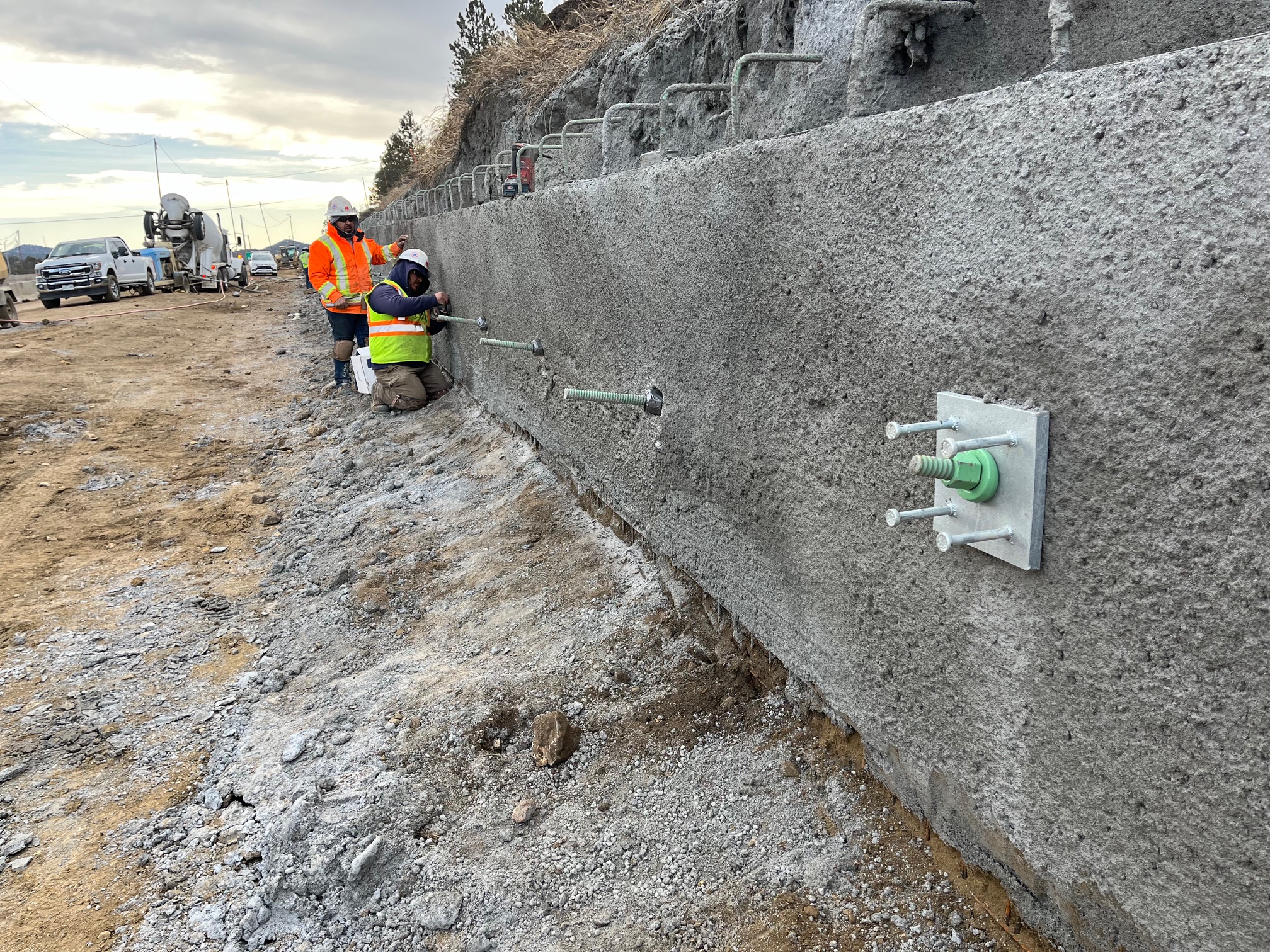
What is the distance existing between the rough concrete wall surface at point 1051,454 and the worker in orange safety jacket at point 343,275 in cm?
727

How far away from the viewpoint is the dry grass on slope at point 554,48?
7832mm

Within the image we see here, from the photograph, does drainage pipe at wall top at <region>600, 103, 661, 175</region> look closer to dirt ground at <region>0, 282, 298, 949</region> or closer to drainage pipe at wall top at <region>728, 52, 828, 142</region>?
drainage pipe at wall top at <region>728, 52, 828, 142</region>

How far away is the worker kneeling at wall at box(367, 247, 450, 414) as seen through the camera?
7652 mm

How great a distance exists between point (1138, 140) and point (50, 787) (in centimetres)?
448

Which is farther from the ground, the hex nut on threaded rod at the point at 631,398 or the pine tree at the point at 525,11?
the pine tree at the point at 525,11

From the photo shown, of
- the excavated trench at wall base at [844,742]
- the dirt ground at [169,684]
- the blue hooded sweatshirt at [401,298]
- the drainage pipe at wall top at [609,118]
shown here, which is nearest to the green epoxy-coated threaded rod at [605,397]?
the excavated trench at wall base at [844,742]

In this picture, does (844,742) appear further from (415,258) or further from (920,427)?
(415,258)

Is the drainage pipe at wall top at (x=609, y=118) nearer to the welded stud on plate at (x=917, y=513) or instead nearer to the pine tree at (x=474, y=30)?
the welded stud on plate at (x=917, y=513)

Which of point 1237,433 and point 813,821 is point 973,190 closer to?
point 1237,433

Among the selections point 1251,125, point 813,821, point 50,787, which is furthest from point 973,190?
point 50,787

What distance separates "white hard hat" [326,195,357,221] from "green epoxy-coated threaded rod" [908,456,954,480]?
9011 millimetres

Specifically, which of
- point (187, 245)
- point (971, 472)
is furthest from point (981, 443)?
point (187, 245)

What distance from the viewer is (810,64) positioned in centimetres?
293

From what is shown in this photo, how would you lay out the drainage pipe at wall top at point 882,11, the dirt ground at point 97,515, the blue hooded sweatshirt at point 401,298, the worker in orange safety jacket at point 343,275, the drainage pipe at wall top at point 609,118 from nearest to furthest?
the drainage pipe at wall top at point 882,11
the dirt ground at point 97,515
the drainage pipe at wall top at point 609,118
the blue hooded sweatshirt at point 401,298
the worker in orange safety jacket at point 343,275
